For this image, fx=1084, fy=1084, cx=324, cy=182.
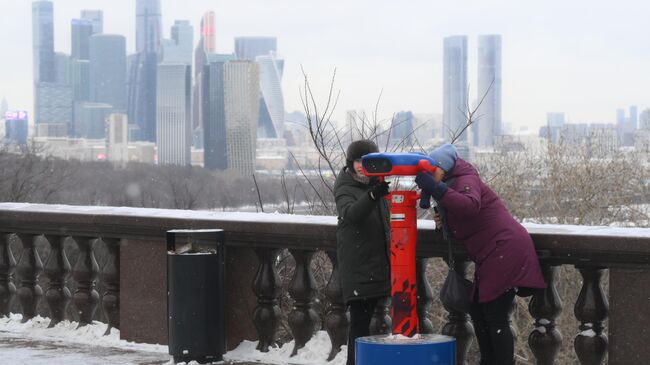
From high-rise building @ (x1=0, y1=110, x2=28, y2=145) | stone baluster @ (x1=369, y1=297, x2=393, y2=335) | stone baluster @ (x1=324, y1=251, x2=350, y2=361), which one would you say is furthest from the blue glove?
high-rise building @ (x1=0, y1=110, x2=28, y2=145)

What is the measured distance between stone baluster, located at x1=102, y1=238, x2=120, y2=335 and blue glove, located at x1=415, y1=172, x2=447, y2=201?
11.2ft

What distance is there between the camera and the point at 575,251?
593 centimetres

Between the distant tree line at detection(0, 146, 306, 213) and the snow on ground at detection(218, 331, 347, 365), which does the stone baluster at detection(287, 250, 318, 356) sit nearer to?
the snow on ground at detection(218, 331, 347, 365)

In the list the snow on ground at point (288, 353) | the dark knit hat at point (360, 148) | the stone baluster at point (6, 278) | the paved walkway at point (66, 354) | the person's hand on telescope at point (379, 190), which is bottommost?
the paved walkway at point (66, 354)

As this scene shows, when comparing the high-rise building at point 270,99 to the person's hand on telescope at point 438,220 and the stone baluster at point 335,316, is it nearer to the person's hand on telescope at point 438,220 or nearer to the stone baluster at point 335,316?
the stone baluster at point 335,316

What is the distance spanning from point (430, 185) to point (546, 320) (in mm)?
1299

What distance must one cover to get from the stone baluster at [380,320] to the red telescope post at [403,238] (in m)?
1.09

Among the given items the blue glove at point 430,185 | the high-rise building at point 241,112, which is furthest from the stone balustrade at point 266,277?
the high-rise building at point 241,112

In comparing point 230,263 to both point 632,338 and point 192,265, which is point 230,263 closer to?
point 192,265

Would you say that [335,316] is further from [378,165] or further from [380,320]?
[378,165]

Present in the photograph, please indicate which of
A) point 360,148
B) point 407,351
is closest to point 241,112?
point 360,148

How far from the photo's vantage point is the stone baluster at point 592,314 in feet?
19.8

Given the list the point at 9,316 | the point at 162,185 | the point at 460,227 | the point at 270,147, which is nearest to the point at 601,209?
the point at 9,316

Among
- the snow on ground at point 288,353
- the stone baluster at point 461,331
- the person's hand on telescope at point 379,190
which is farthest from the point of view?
the snow on ground at point 288,353
